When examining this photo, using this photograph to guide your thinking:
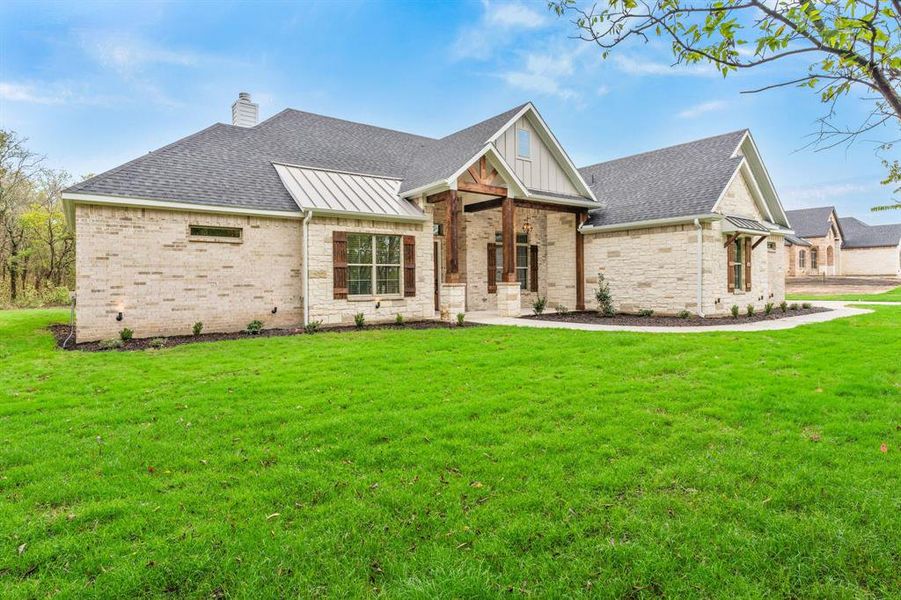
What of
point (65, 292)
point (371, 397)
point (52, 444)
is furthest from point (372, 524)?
point (65, 292)

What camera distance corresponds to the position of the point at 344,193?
1353cm

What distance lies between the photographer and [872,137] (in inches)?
130

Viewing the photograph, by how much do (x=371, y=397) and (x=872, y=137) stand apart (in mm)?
5074

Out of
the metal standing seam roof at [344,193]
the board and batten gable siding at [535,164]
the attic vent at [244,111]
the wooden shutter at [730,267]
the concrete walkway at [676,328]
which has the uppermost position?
the attic vent at [244,111]

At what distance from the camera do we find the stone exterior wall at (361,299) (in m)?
12.4

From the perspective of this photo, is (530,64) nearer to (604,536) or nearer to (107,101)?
(604,536)

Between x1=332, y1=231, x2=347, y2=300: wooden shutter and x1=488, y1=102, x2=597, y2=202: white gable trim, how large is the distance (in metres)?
5.38

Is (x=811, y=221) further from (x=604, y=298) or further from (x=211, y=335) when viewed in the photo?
(x=211, y=335)

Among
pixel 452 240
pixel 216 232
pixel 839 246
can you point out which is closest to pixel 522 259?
pixel 452 240

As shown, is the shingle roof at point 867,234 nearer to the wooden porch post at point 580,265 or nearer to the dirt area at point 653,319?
the dirt area at point 653,319

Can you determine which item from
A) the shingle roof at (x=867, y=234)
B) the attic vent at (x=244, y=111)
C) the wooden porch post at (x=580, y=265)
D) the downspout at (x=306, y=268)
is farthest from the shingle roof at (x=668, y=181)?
the shingle roof at (x=867, y=234)

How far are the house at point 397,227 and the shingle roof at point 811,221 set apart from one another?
3465 cm

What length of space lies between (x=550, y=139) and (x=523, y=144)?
1.01m

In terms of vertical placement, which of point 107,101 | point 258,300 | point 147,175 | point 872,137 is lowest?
point 258,300
